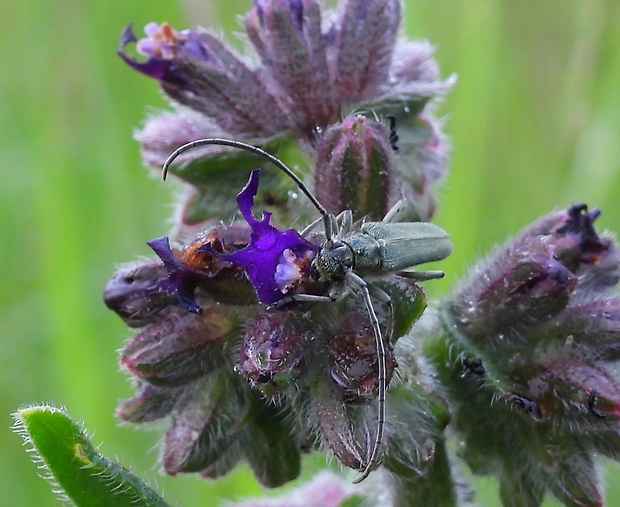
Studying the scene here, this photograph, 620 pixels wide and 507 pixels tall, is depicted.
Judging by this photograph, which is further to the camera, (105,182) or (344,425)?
(105,182)

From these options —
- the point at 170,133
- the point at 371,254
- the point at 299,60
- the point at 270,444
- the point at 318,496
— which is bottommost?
the point at 318,496

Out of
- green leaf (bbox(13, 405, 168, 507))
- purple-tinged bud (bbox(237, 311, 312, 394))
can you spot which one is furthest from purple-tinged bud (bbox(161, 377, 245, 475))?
purple-tinged bud (bbox(237, 311, 312, 394))

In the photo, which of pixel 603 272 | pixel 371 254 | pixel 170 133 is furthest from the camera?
pixel 170 133

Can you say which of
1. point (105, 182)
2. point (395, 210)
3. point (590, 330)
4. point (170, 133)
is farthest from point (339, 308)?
point (105, 182)

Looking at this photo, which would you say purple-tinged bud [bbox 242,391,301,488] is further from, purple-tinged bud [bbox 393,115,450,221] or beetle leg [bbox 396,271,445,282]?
purple-tinged bud [bbox 393,115,450,221]

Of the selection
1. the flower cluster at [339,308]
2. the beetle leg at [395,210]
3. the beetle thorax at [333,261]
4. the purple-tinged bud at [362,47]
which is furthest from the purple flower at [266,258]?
the purple-tinged bud at [362,47]

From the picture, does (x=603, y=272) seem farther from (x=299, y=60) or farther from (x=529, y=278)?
(x=299, y=60)

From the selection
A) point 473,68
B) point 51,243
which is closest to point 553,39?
point 473,68
